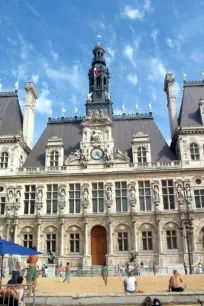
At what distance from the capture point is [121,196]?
115ft

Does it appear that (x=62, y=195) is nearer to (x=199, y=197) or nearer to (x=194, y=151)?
(x=199, y=197)

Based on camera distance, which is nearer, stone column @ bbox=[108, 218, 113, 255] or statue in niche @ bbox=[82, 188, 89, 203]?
stone column @ bbox=[108, 218, 113, 255]

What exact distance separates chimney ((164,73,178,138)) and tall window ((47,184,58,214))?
16795mm

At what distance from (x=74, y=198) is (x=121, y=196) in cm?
529

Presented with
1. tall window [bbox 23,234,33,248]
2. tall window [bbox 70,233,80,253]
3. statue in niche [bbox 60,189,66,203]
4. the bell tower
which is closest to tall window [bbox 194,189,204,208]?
tall window [bbox 70,233,80,253]

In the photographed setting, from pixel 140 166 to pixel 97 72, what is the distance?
16751mm

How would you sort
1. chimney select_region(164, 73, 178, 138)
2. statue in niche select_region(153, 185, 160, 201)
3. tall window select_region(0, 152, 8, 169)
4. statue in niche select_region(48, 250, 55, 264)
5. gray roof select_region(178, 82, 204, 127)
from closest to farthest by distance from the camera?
statue in niche select_region(48, 250, 55, 264) → statue in niche select_region(153, 185, 160, 201) → tall window select_region(0, 152, 8, 169) → gray roof select_region(178, 82, 204, 127) → chimney select_region(164, 73, 178, 138)

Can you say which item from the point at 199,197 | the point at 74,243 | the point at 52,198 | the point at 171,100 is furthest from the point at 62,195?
the point at 171,100

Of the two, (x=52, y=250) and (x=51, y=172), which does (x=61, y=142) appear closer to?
(x=51, y=172)

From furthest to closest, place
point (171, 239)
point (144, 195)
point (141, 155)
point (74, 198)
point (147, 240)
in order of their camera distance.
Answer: point (141, 155), point (74, 198), point (144, 195), point (147, 240), point (171, 239)

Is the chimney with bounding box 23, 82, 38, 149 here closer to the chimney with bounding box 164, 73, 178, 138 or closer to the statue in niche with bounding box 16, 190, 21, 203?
the statue in niche with bounding box 16, 190, 21, 203

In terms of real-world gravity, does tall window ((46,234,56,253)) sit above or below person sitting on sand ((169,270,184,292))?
above

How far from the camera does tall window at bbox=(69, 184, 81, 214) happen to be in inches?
1384

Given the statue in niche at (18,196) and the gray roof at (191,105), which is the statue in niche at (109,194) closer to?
the statue in niche at (18,196)
